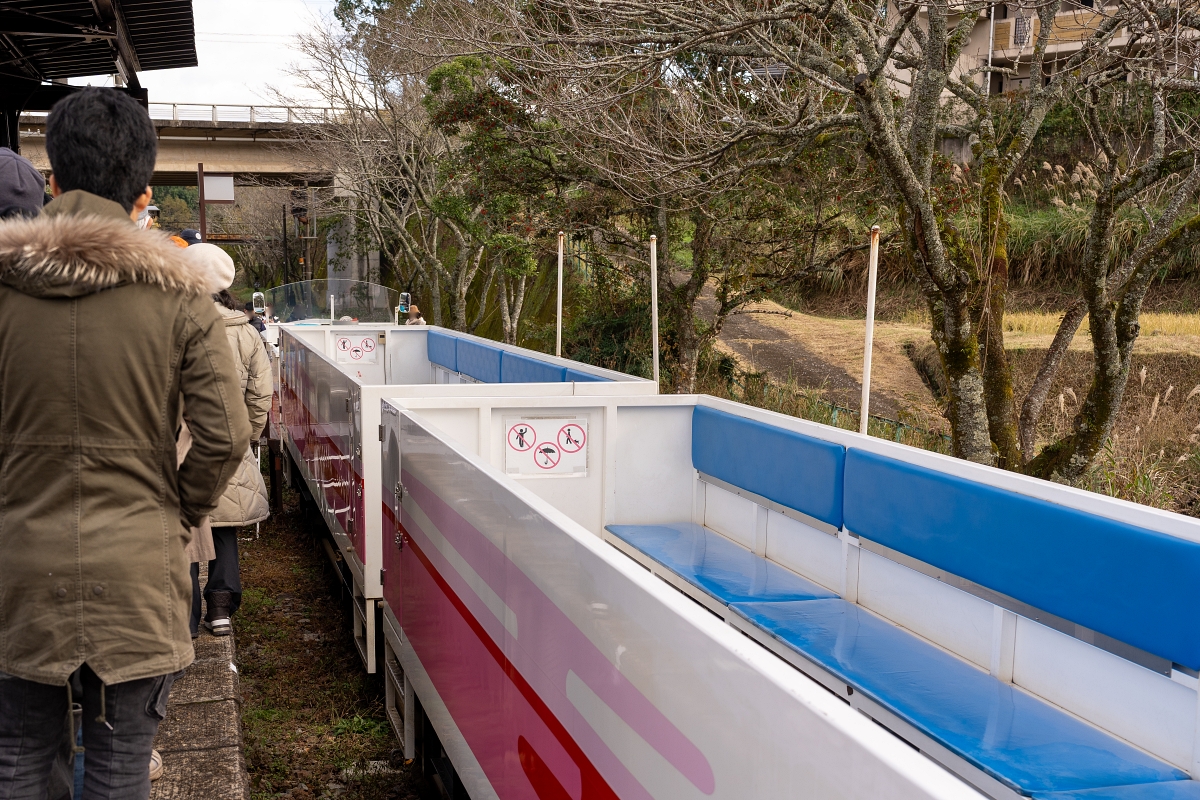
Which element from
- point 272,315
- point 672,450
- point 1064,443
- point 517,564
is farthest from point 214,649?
point 272,315

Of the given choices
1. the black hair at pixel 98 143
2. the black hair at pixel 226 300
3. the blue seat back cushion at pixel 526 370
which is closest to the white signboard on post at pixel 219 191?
the blue seat back cushion at pixel 526 370

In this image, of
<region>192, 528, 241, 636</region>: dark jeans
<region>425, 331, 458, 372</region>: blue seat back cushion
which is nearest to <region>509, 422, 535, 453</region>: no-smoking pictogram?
<region>192, 528, 241, 636</region>: dark jeans

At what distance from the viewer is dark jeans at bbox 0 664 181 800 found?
2.20m

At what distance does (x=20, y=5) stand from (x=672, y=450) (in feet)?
29.6

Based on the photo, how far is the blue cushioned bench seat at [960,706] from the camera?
2836mm

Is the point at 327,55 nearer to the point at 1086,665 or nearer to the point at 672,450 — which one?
the point at 672,450

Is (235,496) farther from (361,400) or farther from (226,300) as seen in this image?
(226,300)

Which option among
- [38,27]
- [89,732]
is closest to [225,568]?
[89,732]

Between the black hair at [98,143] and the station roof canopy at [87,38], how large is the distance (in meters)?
9.67

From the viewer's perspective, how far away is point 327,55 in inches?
904

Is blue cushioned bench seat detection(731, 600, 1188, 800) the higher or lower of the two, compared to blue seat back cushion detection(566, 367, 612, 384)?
lower

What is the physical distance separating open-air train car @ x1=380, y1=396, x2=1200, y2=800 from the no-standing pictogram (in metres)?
0.02

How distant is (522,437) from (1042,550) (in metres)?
2.70

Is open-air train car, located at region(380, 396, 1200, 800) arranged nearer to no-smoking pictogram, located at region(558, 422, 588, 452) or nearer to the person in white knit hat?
no-smoking pictogram, located at region(558, 422, 588, 452)
